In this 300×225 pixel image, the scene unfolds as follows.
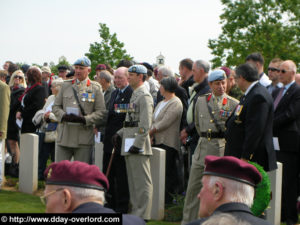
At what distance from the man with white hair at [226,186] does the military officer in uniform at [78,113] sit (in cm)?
545

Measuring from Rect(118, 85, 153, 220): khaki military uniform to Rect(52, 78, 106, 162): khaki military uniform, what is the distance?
871 millimetres

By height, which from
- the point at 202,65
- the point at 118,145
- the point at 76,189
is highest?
the point at 202,65

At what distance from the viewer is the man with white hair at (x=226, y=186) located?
3.78m

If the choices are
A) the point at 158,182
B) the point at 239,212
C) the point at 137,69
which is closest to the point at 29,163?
the point at 158,182

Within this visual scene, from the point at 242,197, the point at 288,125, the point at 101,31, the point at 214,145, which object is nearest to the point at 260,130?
the point at 214,145

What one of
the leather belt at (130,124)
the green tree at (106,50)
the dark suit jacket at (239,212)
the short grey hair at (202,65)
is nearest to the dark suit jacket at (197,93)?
the short grey hair at (202,65)

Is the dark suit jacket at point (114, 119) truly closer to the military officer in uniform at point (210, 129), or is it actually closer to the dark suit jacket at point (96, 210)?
the military officer in uniform at point (210, 129)

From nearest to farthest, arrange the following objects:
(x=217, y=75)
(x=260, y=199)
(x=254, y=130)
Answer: (x=260, y=199), (x=254, y=130), (x=217, y=75)

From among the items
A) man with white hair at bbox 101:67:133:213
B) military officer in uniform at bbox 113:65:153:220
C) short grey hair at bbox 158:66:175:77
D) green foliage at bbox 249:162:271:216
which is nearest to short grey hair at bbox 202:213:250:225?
green foliage at bbox 249:162:271:216

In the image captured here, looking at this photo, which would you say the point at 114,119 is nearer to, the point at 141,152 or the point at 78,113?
the point at 78,113

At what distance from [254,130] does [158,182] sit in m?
2.51

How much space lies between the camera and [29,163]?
1094 cm

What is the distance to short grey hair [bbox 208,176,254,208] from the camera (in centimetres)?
378

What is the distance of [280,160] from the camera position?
8547 mm
